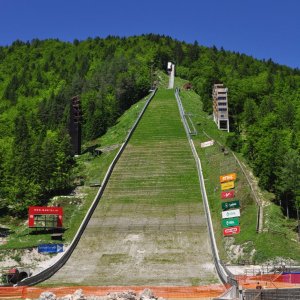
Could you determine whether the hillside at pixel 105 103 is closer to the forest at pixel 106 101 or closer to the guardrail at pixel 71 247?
the forest at pixel 106 101

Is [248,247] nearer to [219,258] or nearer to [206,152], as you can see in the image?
[219,258]

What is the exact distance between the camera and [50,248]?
127 feet

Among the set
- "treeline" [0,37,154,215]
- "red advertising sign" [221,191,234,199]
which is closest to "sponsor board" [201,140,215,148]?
"treeline" [0,37,154,215]

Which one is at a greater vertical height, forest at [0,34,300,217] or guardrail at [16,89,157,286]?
forest at [0,34,300,217]

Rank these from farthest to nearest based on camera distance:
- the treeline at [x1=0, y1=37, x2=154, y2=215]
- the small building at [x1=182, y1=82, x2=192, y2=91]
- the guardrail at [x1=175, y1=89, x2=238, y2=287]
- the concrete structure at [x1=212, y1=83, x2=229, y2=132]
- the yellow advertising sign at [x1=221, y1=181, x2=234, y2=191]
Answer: the small building at [x1=182, y1=82, x2=192, y2=91], the concrete structure at [x1=212, y1=83, x2=229, y2=132], the treeline at [x1=0, y1=37, x2=154, y2=215], the yellow advertising sign at [x1=221, y1=181, x2=234, y2=191], the guardrail at [x1=175, y1=89, x2=238, y2=287]

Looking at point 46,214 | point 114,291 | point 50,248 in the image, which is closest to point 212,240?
point 50,248

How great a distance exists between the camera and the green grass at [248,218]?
113 ft

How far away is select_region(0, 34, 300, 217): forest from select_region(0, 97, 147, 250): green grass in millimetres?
2038

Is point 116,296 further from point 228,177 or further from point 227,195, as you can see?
point 228,177

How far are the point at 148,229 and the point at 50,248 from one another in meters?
9.00

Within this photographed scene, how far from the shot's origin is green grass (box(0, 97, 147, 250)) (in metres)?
41.5

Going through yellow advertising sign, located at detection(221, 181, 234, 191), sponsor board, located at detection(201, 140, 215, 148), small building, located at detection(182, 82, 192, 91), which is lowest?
yellow advertising sign, located at detection(221, 181, 234, 191)

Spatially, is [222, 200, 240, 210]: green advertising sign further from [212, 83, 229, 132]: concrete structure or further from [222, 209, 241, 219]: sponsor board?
[212, 83, 229, 132]: concrete structure

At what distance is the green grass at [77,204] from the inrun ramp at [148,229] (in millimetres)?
1472
